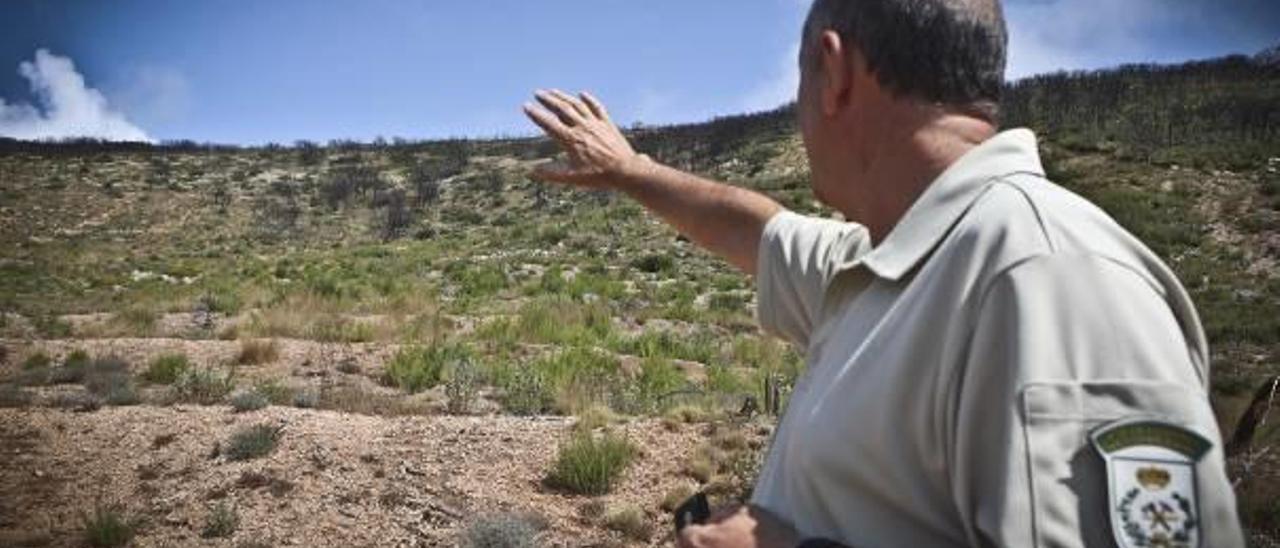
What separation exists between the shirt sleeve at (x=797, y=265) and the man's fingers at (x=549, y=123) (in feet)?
1.83

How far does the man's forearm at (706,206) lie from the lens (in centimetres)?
254

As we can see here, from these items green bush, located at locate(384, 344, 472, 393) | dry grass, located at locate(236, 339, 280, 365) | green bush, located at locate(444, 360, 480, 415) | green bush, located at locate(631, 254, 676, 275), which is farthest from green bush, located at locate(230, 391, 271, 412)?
green bush, located at locate(631, 254, 676, 275)

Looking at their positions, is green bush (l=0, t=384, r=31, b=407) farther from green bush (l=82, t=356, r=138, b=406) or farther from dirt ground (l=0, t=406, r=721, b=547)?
dirt ground (l=0, t=406, r=721, b=547)

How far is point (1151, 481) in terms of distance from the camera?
1.10 metres

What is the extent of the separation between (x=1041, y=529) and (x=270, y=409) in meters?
9.13

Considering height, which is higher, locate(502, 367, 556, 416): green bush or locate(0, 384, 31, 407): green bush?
locate(502, 367, 556, 416): green bush

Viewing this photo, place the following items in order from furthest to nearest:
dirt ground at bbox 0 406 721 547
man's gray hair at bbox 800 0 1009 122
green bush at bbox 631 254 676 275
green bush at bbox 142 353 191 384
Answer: green bush at bbox 631 254 676 275 → green bush at bbox 142 353 191 384 → dirt ground at bbox 0 406 721 547 → man's gray hair at bbox 800 0 1009 122

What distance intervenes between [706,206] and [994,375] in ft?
4.84

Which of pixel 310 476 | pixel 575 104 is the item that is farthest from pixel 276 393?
pixel 575 104

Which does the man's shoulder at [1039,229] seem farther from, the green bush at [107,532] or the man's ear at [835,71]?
the green bush at [107,532]

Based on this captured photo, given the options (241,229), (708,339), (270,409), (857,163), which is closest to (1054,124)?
(708,339)

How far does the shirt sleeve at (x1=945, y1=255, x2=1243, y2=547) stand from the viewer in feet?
3.65

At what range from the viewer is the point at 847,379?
4.57 ft

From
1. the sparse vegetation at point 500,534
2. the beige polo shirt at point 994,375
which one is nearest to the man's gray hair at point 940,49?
the beige polo shirt at point 994,375
